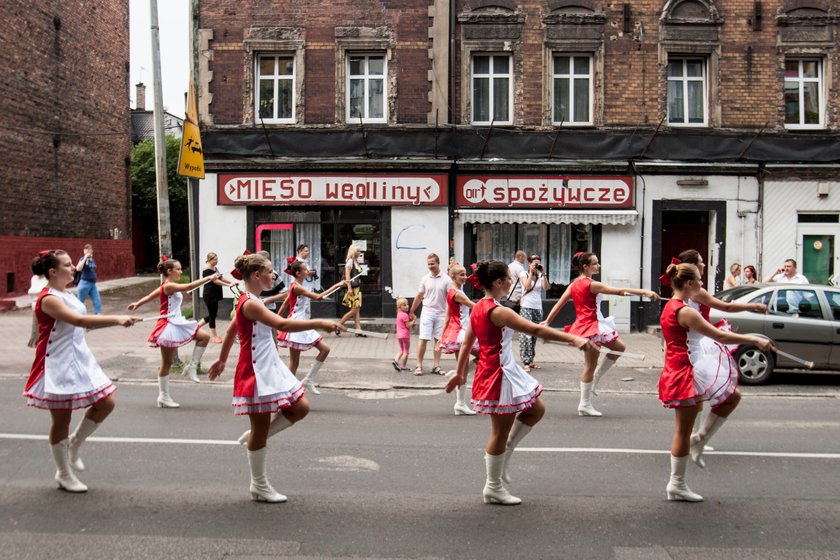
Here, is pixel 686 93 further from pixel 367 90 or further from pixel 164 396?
pixel 164 396

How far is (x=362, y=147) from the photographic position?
18.4 m

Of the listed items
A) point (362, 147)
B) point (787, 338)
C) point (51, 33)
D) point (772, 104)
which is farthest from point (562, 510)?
point (51, 33)

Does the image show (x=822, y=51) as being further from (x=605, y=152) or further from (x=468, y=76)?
(x=468, y=76)

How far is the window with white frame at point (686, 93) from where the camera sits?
18.6m

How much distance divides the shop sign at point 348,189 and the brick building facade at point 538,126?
0.03 metres

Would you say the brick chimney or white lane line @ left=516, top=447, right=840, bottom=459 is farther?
the brick chimney

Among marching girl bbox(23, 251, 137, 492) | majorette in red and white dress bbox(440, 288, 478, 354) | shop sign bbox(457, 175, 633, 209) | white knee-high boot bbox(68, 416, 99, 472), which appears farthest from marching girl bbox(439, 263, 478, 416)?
shop sign bbox(457, 175, 633, 209)

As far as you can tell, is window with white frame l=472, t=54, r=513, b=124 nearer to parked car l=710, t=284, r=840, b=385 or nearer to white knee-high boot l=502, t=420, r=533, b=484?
parked car l=710, t=284, r=840, b=385

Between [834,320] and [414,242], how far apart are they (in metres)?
9.27

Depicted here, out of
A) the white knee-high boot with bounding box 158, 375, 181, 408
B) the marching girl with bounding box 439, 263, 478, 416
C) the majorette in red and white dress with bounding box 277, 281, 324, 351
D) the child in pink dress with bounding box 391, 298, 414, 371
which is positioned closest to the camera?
the white knee-high boot with bounding box 158, 375, 181, 408

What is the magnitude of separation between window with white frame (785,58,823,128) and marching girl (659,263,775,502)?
47.6ft

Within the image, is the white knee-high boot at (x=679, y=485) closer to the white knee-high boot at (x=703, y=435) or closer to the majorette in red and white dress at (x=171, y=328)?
the white knee-high boot at (x=703, y=435)

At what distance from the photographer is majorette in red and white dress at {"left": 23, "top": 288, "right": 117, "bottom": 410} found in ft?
18.6

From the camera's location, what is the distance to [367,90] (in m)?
18.7
